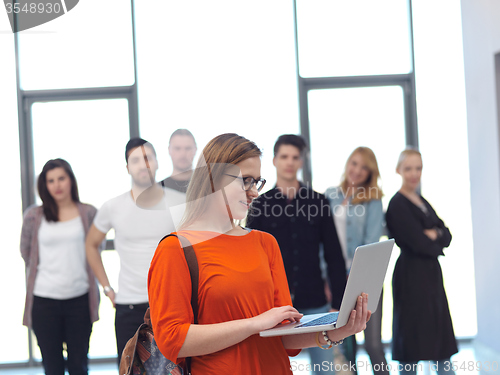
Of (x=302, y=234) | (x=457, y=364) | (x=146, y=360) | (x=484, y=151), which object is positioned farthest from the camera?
(x=484, y=151)

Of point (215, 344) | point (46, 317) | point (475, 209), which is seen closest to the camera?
point (215, 344)

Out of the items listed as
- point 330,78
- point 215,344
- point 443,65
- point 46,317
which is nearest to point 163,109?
point 330,78

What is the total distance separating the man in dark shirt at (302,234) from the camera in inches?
92.1

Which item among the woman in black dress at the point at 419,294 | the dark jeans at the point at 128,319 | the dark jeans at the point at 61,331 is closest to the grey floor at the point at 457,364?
the woman in black dress at the point at 419,294

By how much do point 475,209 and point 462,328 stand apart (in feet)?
3.26

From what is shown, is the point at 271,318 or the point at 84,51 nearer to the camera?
the point at 271,318

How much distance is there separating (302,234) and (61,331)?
1409 millimetres

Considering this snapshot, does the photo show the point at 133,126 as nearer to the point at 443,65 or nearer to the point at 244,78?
the point at 244,78

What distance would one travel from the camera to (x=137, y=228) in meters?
2.18

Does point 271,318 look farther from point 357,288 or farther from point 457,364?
point 457,364

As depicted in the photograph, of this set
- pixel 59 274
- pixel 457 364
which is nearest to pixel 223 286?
pixel 59 274

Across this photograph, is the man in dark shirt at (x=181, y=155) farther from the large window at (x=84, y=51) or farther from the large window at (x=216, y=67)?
the large window at (x=84, y=51)

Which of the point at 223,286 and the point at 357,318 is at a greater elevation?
the point at 223,286

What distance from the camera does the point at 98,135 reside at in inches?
146
